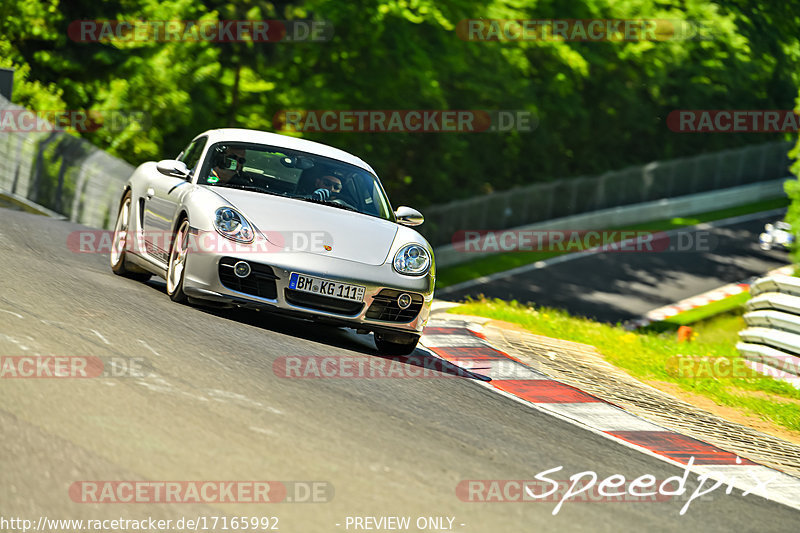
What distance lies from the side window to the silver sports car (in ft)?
0.07

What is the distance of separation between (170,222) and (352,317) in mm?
1886

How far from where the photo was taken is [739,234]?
36219 mm

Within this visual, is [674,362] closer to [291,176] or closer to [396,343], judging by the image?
[396,343]

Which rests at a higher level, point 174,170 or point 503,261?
point 174,170

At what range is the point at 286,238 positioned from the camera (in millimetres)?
7684

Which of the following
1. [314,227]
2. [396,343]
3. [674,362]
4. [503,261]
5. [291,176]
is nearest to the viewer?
[314,227]

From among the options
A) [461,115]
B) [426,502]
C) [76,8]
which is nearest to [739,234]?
[461,115]

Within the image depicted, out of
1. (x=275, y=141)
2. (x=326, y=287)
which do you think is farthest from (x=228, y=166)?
(x=326, y=287)

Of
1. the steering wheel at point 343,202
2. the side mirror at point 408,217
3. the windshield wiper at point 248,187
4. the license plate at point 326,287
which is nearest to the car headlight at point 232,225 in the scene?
the license plate at point 326,287

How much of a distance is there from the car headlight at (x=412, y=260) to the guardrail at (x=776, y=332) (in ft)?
16.7

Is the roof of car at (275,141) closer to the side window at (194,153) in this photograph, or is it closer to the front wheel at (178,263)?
the side window at (194,153)

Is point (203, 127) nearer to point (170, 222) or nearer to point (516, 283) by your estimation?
point (516, 283)

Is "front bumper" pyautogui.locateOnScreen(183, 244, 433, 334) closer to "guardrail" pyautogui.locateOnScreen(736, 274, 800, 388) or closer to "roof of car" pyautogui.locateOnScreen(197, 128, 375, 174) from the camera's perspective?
"roof of car" pyautogui.locateOnScreen(197, 128, 375, 174)

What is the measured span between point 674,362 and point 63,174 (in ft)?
33.6
